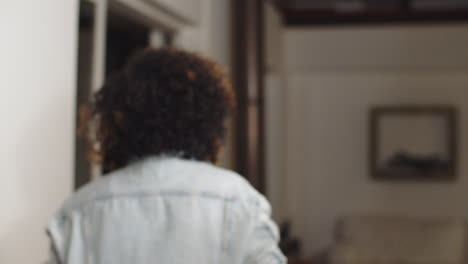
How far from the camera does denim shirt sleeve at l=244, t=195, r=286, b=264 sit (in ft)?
3.94

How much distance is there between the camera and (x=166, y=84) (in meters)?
1.31

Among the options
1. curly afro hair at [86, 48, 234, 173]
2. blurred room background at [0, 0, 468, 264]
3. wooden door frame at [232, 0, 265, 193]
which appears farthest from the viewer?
blurred room background at [0, 0, 468, 264]

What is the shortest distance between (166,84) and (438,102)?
4286 mm

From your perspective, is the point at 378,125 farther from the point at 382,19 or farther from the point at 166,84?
the point at 166,84

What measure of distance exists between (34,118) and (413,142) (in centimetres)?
403

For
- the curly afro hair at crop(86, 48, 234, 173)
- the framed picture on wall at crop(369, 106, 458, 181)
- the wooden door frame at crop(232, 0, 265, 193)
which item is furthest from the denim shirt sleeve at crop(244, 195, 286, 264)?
the framed picture on wall at crop(369, 106, 458, 181)

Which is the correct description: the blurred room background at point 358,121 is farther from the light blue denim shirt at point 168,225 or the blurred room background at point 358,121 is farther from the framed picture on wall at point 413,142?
the light blue denim shirt at point 168,225

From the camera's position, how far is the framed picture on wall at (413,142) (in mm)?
5023

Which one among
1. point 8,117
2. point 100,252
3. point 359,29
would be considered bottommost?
point 100,252

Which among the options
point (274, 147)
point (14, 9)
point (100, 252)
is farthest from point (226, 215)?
point (274, 147)

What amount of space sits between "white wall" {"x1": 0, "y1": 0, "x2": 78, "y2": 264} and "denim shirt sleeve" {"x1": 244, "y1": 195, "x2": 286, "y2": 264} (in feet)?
2.62

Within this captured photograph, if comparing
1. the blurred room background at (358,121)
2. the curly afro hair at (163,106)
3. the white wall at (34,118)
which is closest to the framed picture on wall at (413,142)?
the blurred room background at (358,121)

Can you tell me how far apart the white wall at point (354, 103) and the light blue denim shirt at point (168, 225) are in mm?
4104

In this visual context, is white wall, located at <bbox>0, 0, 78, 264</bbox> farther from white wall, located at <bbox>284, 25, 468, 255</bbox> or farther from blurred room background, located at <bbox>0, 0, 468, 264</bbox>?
white wall, located at <bbox>284, 25, 468, 255</bbox>
